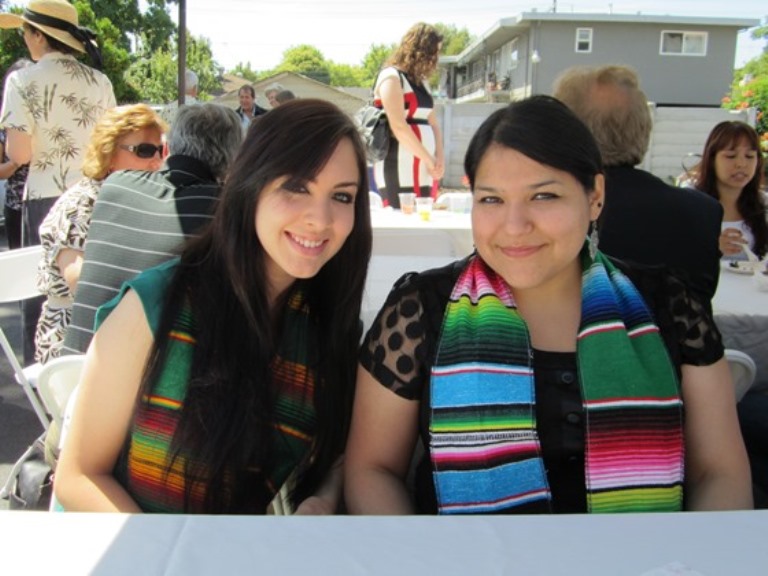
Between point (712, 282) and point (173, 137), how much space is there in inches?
71.5

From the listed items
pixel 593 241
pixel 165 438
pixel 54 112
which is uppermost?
pixel 54 112

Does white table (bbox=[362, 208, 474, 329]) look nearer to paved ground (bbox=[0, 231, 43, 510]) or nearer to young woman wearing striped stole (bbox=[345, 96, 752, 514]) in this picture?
young woman wearing striped stole (bbox=[345, 96, 752, 514])

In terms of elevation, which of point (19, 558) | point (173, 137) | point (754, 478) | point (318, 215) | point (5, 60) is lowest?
point (754, 478)

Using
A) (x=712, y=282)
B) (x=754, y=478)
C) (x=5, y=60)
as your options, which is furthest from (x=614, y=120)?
(x=5, y=60)

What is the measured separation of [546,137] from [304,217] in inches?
21.3

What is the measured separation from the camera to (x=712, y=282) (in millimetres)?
2086

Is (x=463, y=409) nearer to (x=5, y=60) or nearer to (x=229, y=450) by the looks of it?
(x=229, y=450)

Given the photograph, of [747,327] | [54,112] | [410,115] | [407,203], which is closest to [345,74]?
[410,115]

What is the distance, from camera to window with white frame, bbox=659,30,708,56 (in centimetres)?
2706

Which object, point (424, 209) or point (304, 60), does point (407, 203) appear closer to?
point (424, 209)

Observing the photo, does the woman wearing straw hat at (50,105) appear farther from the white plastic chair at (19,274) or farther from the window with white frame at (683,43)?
the window with white frame at (683,43)

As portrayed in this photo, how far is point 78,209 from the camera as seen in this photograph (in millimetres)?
2336

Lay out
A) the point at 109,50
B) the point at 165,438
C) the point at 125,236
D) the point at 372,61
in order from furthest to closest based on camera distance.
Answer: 1. the point at 372,61
2. the point at 109,50
3. the point at 125,236
4. the point at 165,438

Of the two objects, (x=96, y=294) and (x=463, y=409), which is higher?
(x=96, y=294)
